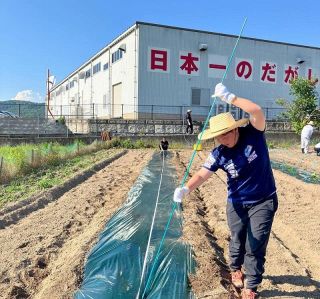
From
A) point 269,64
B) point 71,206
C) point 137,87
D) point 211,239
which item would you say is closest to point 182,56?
point 137,87

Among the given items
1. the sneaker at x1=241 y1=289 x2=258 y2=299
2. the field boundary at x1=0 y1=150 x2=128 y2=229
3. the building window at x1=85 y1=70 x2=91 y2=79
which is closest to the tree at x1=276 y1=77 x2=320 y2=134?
the field boundary at x1=0 y1=150 x2=128 y2=229

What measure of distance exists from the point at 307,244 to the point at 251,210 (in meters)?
2.01

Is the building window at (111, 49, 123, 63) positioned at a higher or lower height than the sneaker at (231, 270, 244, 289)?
higher

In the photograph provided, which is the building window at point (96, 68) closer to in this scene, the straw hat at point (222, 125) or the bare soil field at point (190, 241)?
the bare soil field at point (190, 241)

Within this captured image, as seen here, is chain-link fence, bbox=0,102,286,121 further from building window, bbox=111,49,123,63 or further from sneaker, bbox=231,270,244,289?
sneaker, bbox=231,270,244,289

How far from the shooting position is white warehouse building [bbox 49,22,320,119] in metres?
24.6

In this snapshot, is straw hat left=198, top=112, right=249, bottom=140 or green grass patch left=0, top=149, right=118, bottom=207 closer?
straw hat left=198, top=112, right=249, bottom=140

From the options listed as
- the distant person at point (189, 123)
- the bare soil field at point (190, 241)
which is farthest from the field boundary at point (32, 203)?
the distant person at point (189, 123)

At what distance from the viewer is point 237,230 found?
147 inches

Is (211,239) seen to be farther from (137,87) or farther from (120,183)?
(137,87)

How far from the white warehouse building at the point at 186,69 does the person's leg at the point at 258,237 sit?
2123 cm

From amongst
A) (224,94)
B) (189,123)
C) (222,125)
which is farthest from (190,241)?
(189,123)

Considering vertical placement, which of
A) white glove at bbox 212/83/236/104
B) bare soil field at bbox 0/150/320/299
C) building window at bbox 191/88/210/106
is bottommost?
bare soil field at bbox 0/150/320/299

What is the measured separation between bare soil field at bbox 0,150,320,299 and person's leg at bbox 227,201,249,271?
0.98 feet
